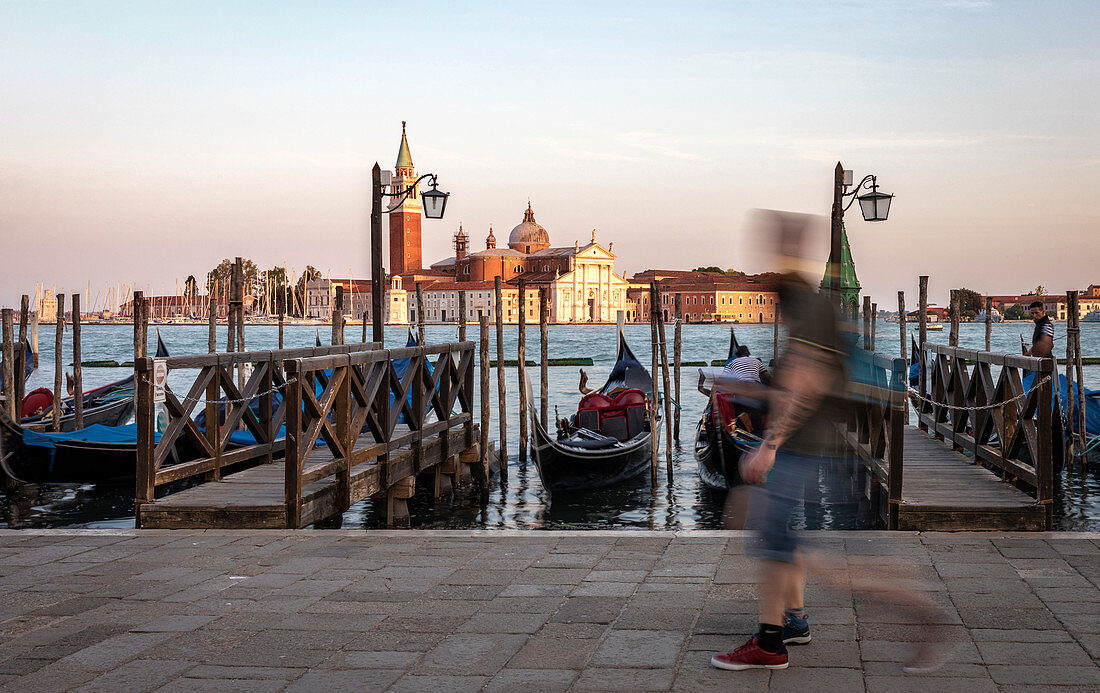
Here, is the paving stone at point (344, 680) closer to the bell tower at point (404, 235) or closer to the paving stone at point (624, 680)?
the paving stone at point (624, 680)

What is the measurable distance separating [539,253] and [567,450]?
95935 millimetres

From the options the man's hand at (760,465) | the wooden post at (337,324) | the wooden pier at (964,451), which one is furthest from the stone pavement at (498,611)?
the wooden post at (337,324)

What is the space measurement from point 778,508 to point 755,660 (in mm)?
384

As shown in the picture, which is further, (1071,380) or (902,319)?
(902,319)

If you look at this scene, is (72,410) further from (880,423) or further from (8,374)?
(880,423)

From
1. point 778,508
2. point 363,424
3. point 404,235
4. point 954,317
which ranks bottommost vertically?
point 363,424

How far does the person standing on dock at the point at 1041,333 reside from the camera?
8.28 metres

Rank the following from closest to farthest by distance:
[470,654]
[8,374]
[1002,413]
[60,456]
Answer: [470,654]
[1002,413]
[60,456]
[8,374]

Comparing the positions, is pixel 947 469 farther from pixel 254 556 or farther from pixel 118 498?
pixel 118 498

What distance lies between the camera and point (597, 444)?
1009cm

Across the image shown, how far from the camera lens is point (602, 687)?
267cm

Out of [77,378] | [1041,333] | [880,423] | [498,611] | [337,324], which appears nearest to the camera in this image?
[498,611]

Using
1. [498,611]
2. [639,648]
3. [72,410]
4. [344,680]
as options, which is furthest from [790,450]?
[72,410]

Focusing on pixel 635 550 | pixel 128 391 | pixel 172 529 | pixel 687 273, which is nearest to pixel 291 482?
pixel 172 529
